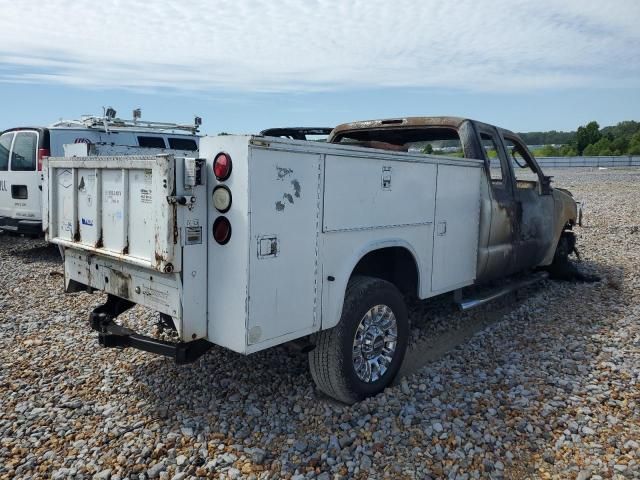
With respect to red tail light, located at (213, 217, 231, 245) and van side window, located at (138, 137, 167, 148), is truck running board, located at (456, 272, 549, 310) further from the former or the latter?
van side window, located at (138, 137, 167, 148)

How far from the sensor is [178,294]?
129 inches

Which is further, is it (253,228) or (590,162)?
(590,162)

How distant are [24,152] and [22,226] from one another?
1.29 m

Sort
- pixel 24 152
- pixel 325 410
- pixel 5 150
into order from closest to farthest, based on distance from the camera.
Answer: pixel 325 410
pixel 24 152
pixel 5 150

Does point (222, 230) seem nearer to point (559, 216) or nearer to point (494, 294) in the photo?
point (494, 294)

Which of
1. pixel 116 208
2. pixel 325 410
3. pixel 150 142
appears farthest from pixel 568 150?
pixel 116 208

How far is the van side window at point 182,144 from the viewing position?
36.1 ft

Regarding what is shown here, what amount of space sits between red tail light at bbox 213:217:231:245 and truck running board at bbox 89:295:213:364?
707 mm

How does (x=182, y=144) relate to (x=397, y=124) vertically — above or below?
below

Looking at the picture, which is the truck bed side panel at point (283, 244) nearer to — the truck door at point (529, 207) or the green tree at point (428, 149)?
the green tree at point (428, 149)

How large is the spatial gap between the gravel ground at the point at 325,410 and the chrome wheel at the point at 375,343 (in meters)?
A: 0.21

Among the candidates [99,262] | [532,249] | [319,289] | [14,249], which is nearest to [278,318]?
[319,289]

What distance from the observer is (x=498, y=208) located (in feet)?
18.2

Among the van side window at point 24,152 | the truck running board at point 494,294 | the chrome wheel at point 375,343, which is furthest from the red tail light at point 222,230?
the van side window at point 24,152
